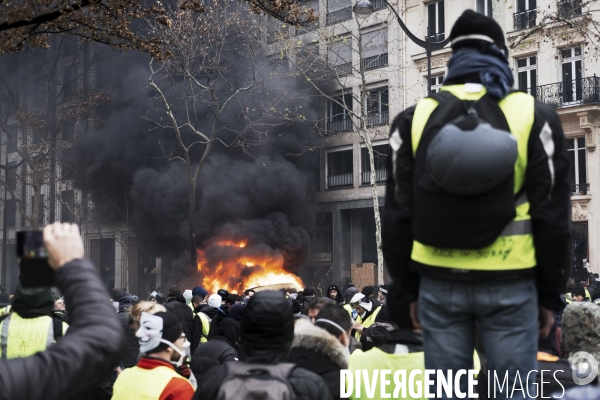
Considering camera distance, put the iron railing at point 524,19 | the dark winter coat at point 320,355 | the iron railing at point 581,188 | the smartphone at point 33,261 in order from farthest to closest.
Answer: the iron railing at point 524,19 < the iron railing at point 581,188 < the dark winter coat at point 320,355 < the smartphone at point 33,261

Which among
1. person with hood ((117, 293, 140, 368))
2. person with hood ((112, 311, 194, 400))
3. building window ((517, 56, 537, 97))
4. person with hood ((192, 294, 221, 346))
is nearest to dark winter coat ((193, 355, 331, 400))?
person with hood ((112, 311, 194, 400))

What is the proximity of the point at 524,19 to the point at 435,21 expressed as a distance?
4.30 metres

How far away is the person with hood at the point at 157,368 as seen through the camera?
4430 mm

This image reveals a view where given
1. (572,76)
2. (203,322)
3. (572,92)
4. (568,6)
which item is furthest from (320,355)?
(572,76)

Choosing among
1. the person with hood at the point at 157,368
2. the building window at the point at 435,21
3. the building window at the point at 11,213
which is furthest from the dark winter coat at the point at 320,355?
the building window at the point at 11,213

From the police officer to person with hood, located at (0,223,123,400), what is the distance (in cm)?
132

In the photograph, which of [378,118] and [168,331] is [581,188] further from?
[168,331]

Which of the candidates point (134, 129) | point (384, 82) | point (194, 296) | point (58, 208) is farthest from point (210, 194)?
point (194, 296)

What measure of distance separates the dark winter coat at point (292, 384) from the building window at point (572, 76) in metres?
26.5

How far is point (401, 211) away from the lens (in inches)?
125

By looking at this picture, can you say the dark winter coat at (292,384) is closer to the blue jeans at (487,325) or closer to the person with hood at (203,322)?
the blue jeans at (487,325)

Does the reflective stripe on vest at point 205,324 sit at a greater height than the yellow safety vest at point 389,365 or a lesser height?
lesser

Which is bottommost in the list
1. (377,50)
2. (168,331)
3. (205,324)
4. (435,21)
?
(205,324)

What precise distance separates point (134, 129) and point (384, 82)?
38.3 ft
